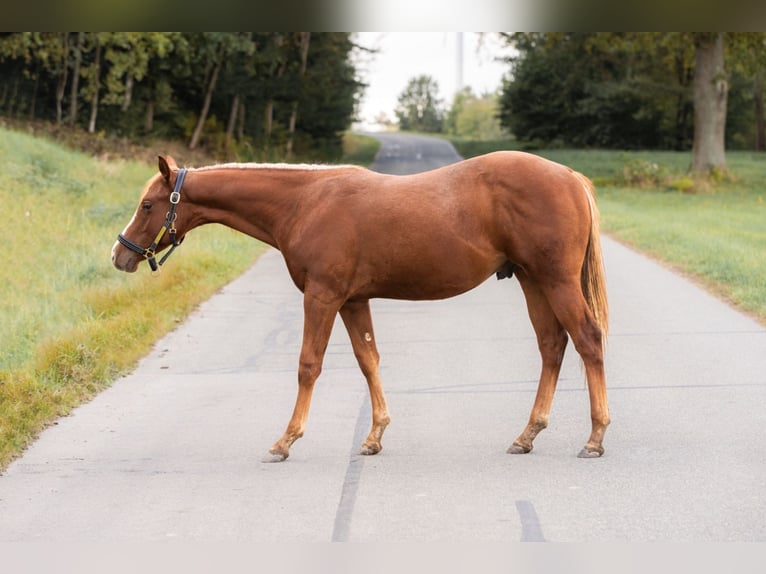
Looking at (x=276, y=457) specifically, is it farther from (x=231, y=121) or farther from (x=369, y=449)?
(x=231, y=121)

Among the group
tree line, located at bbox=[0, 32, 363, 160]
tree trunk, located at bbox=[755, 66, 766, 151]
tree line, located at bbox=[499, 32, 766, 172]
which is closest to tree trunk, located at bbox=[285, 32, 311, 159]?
tree line, located at bbox=[0, 32, 363, 160]

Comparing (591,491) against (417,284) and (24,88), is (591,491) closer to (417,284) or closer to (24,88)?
(417,284)

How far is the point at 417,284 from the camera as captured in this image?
719 centimetres

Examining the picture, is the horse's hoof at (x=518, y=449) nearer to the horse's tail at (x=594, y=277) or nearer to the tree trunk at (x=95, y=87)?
the horse's tail at (x=594, y=277)

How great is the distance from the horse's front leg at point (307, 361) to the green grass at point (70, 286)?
1.68 m

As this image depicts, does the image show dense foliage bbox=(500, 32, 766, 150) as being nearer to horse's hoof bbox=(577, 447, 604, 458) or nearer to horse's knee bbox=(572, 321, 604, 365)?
horse's knee bbox=(572, 321, 604, 365)

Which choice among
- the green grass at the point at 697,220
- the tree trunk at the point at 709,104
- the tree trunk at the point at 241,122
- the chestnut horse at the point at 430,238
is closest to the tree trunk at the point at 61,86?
the tree trunk at the point at 241,122

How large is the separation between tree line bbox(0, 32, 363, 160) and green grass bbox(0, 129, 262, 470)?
43.9 ft

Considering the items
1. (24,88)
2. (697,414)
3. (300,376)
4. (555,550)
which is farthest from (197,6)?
(24,88)

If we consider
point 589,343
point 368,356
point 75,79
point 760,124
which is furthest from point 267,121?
point 589,343

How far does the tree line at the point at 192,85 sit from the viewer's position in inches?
1543

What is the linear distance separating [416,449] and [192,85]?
4170cm

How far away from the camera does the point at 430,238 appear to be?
7062 mm

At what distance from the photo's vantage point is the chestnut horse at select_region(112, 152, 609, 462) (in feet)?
23.1
